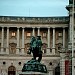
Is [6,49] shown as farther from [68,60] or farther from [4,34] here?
[68,60]

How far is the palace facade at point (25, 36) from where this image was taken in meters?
106

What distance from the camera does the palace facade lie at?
10644cm

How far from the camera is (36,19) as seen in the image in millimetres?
110062

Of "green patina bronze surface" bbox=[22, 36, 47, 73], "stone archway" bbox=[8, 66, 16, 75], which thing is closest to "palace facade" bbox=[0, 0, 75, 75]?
"stone archway" bbox=[8, 66, 16, 75]

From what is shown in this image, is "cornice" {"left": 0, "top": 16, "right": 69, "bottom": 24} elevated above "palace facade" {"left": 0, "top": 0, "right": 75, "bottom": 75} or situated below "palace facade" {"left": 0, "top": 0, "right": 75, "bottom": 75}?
above

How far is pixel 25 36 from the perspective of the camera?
111062mm

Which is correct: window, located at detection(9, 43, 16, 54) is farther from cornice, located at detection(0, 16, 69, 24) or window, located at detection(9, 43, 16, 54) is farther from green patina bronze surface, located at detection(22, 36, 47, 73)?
green patina bronze surface, located at detection(22, 36, 47, 73)

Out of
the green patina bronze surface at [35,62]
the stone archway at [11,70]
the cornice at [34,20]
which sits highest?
the cornice at [34,20]

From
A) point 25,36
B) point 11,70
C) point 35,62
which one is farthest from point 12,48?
point 35,62

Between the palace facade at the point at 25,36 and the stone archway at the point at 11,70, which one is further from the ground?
the palace facade at the point at 25,36

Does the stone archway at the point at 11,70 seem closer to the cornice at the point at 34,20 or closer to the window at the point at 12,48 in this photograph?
the window at the point at 12,48

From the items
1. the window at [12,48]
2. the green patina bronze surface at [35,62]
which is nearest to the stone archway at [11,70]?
the window at [12,48]

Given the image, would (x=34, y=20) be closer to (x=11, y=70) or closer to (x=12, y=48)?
(x=12, y=48)

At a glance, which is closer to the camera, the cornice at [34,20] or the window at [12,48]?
the cornice at [34,20]
